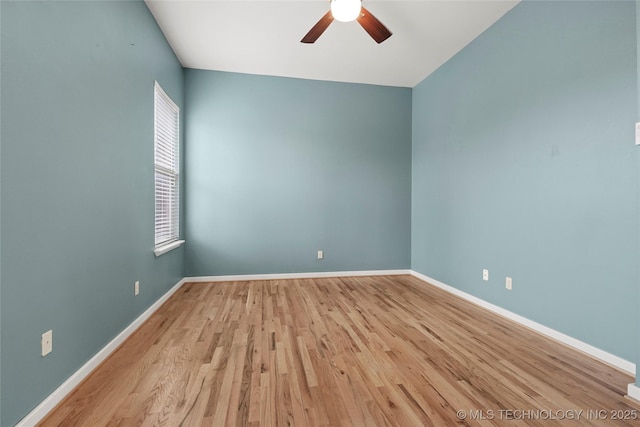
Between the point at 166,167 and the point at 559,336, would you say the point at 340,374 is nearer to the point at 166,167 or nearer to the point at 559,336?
the point at 559,336

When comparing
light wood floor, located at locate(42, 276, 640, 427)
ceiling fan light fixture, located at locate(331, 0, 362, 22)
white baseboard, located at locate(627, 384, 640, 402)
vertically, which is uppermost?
ceiling fan light fixture, located at locate(331, 0, 362, 22)

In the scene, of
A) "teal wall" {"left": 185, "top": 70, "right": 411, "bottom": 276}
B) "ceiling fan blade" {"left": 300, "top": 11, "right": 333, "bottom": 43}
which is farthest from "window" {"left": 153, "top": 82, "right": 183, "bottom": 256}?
"ceiling fan blade" {"left": 300, "top": 11, "right": 333, "bottom": 43}

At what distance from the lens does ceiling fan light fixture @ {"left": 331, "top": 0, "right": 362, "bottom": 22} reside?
86.4 inches

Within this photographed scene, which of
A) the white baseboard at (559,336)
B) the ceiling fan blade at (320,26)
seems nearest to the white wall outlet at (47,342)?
the ceiling fan blade at (320,26)

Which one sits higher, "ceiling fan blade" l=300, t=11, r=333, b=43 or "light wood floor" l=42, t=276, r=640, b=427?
"ceiling fan blade" l=300, t=11, r=333, b=43

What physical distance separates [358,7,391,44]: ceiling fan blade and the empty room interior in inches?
1.1

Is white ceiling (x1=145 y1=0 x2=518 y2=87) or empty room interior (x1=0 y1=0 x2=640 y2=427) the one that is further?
white ceiling (x1=145 y1=0 x2=518 y2=87)

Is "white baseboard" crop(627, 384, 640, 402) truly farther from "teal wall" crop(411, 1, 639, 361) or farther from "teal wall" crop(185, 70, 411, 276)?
"teal wall" crop(185, 70, 411, 276)

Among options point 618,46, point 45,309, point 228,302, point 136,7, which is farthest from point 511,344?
point 136,7

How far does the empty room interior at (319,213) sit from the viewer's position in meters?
1.44

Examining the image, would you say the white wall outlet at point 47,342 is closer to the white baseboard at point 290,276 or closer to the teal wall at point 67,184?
the teal wall at point 67,184

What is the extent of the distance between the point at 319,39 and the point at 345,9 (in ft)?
3.46

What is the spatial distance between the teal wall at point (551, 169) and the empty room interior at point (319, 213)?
0.02 m

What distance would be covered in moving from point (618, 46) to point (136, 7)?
363 centimetres
